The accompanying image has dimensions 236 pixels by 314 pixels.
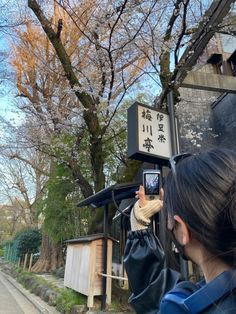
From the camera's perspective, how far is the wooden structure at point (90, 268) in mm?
5148

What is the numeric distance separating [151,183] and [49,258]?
13.1m

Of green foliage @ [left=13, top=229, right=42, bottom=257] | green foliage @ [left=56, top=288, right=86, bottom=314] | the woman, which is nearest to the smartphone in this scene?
the woman

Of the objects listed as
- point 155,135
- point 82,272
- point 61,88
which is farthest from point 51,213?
point 155,135

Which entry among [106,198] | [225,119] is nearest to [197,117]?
[225,119]

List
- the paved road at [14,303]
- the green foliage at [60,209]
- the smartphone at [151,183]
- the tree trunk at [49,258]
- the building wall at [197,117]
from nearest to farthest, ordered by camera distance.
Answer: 1. the smartphone at [151,183]
2. the paved road at [14,303]
3. the building wall at [197,117]
4. the green foliage at [60,209]
5. the tree trunk at [49,258]

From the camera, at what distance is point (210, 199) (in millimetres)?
812

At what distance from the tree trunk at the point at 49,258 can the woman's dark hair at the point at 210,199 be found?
13.1 metres

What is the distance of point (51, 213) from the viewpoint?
11992 millimetres

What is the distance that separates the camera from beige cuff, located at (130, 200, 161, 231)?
1386 mm

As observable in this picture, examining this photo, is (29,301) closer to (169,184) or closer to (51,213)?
(51,213)

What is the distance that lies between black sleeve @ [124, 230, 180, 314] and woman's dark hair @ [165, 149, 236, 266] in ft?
1.65

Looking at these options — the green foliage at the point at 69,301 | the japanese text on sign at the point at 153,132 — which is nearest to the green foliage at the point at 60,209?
the green foliage at the point at 69,301

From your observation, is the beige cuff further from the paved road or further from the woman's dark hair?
the paved road

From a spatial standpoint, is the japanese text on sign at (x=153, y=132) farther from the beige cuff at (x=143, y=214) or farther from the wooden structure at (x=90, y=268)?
the wooden structure at (x=90, y=268)
